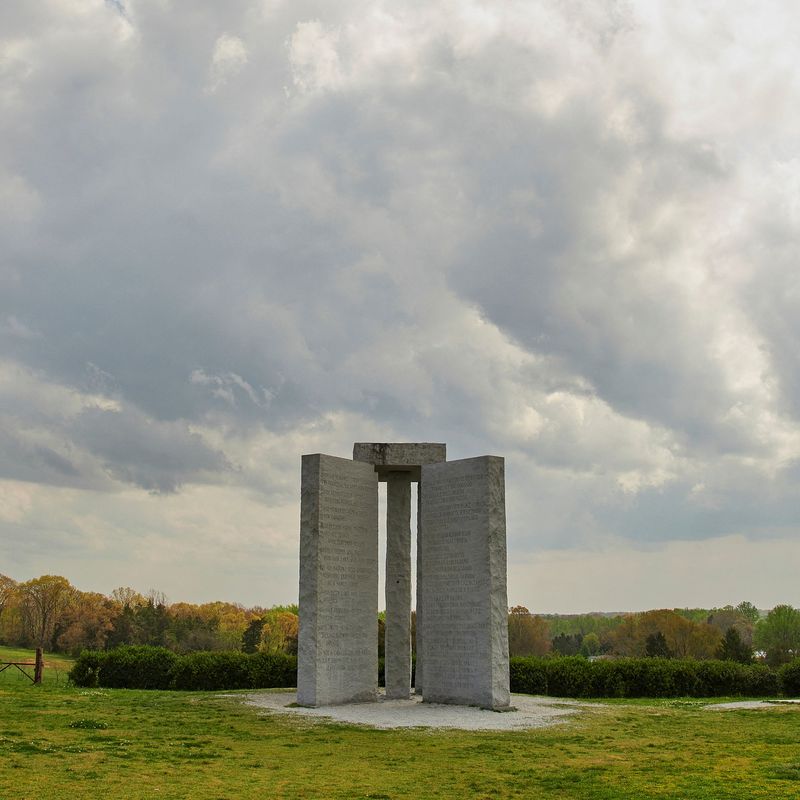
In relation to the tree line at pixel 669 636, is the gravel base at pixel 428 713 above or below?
above

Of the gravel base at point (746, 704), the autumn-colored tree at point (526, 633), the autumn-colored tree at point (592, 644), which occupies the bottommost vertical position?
the autumn-colored tree at point (592, 644)

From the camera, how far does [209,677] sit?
18.5 meters

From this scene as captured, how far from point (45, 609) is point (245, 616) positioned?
19939 millimetres

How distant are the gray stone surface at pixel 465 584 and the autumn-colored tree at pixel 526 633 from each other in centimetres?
3783

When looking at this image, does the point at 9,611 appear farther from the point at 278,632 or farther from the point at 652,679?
the point at 652,679

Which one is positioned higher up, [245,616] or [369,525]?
[369,525]

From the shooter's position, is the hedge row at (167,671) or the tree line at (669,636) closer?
the hedge row at (167,671)

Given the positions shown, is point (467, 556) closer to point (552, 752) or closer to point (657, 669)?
point (552, 752)

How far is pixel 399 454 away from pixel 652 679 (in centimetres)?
830

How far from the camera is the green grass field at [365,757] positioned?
7.60 meters

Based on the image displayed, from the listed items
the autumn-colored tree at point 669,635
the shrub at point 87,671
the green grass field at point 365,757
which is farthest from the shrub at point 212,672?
the autumn-colored tree at point 669,635

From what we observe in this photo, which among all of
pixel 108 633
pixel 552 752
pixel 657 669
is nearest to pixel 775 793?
pixel 552 752

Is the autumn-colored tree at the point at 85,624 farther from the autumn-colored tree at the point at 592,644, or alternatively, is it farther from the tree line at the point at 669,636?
the autumn-colored tree at the point at 592,644

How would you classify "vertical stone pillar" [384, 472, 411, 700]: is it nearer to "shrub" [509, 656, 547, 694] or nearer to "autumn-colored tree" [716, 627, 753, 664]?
"shrub" [509, 656, 547, 694]
